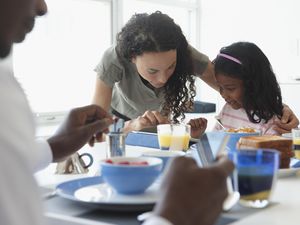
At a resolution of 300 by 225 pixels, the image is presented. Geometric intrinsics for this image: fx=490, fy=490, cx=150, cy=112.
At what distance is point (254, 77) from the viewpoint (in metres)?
2.10

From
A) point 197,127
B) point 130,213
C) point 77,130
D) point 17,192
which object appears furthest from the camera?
point 197,127

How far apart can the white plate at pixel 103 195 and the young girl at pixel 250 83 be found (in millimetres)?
1130

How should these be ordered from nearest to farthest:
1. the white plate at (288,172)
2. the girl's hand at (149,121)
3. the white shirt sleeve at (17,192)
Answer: the white shirt sleeve at (17,192) < the white plate at (288,172) < the girl's hand at (149,121)

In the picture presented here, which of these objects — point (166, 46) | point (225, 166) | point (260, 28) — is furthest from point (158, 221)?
point (260, 28)

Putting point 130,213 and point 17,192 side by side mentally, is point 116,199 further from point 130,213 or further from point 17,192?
point 17,192

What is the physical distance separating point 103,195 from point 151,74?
1.15 meters

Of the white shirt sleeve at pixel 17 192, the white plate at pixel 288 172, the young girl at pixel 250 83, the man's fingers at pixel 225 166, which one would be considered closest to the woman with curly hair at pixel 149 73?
the young girl at pixel 250 83

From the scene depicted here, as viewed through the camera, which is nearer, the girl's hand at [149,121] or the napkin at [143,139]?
the napkin at [143,139]

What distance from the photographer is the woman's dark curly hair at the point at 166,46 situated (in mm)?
1999

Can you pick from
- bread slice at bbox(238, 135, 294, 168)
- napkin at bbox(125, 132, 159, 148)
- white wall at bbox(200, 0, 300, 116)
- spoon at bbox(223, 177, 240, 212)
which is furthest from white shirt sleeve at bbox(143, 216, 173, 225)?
white wall at bbox(200, 0, 300, 116)

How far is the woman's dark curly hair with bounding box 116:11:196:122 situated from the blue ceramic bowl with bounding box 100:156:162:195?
1087 millimetres

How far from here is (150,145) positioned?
172 cm

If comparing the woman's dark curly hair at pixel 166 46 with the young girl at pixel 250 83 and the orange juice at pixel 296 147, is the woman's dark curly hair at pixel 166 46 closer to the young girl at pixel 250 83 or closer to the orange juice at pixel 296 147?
the young girl at pixel 250 83

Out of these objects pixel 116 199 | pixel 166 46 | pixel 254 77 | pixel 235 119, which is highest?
pixel 166 46
